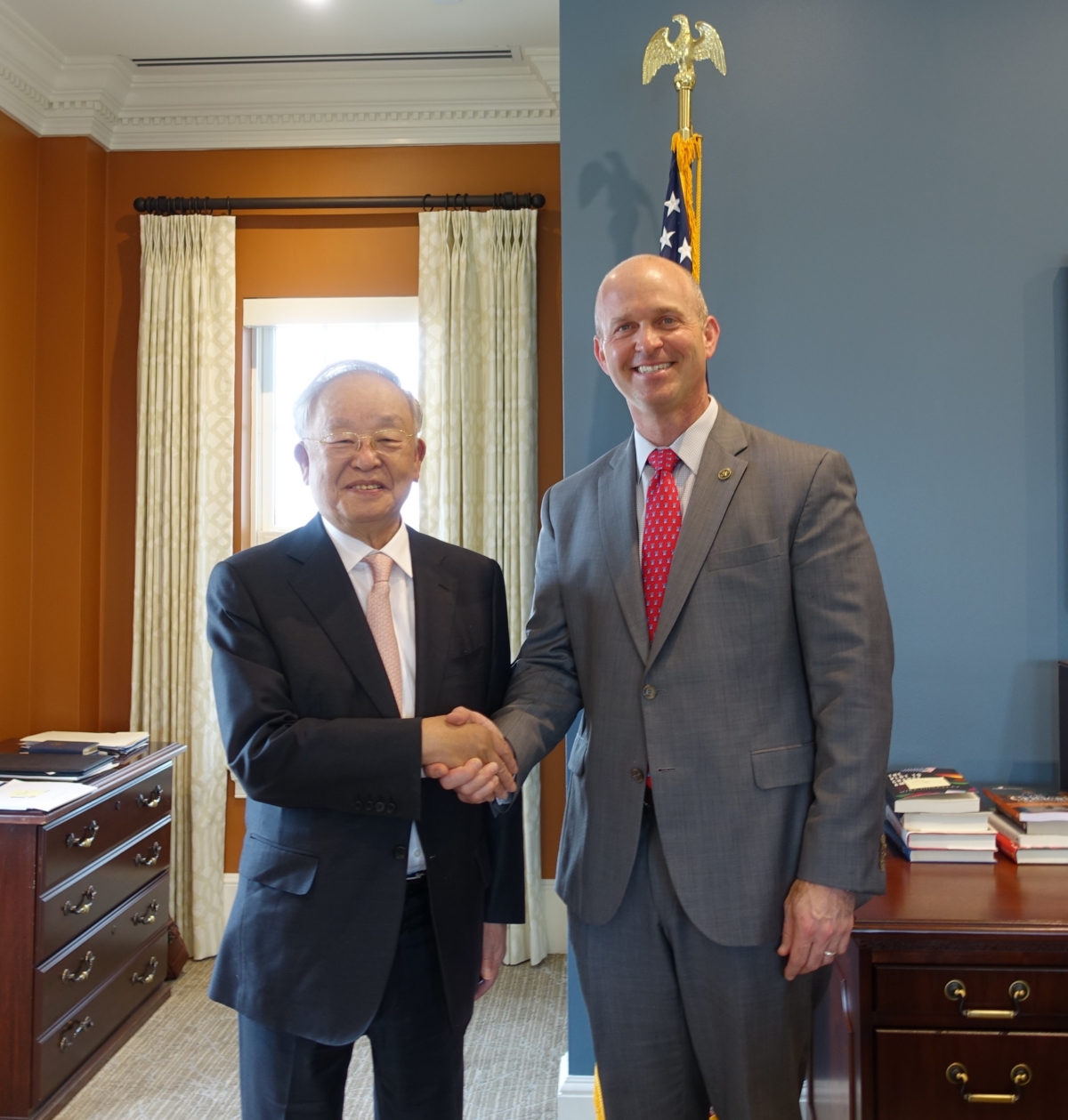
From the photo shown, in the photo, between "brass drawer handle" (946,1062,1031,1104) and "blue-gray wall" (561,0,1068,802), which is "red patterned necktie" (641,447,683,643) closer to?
A: "blue-gray wall" (561,0,1068,802)

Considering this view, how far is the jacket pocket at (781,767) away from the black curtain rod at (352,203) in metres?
2.71

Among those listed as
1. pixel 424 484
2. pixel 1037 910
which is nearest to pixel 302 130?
pixel 424 484

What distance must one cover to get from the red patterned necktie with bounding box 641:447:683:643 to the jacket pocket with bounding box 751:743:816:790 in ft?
0.84

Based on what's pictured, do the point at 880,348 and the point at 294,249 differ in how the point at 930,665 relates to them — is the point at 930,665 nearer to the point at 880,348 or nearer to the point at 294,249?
the point at 880,348

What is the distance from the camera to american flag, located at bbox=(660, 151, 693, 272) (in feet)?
7.25

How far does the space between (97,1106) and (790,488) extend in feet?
8.16

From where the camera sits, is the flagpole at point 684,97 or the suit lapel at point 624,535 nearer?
the suit lapel at point 624,535

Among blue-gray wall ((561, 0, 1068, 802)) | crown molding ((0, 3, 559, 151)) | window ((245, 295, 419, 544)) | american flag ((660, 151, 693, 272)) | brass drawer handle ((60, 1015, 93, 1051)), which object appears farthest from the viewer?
window ((245, 295, 419, 544))

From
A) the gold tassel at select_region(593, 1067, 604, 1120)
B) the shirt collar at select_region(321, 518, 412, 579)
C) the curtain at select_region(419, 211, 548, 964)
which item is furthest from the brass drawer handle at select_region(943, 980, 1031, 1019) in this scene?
the curtain at select_region(419, 211, 548, 964)

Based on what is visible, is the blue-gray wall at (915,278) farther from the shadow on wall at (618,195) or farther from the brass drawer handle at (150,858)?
the brass drawer handle at (150,858)

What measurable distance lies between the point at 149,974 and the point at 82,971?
466 millimetres

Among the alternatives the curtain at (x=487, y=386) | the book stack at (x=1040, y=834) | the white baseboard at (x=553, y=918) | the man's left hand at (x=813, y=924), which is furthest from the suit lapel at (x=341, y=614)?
the white baseboard at (x=553, y=918)

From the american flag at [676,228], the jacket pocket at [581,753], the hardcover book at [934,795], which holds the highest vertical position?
the american flag at [676,228]

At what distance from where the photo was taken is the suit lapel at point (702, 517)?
5.13 ft
